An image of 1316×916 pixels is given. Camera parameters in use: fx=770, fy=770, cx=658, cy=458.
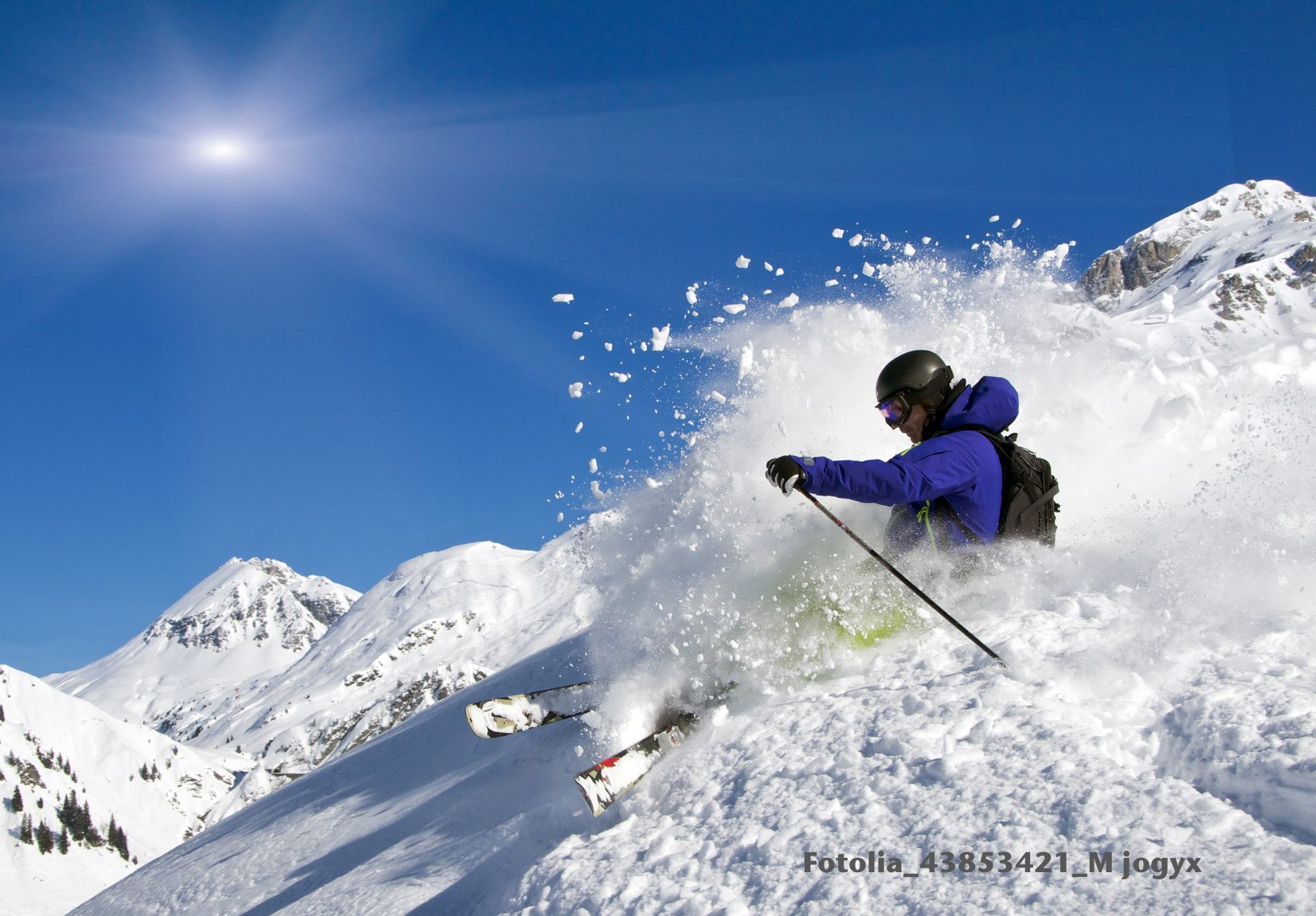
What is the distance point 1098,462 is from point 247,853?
8.70 m

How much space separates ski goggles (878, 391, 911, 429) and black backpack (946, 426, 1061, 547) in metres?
0.48

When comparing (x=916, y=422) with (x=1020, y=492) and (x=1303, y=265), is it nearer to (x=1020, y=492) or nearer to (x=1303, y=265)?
(x=1020, y=492)

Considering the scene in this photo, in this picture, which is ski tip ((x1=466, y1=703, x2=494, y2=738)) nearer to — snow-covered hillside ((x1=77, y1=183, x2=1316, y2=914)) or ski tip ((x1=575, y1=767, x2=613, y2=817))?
snow-covered hillside ((x1=77, y1=183, x2=1316, y2=914))

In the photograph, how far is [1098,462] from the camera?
279 inches

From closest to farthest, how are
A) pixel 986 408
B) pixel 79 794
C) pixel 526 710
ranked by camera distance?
pixel 986 408
pixel 526 710
pixel 79 794

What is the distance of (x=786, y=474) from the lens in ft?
15.4

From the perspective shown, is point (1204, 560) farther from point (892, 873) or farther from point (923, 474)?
point (892, 873)

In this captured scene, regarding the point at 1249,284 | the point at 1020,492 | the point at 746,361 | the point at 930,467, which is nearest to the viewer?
the point at 930,467

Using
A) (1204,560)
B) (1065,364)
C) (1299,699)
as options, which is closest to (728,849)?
(1299,699)

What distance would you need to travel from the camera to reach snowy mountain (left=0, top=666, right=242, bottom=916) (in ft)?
399

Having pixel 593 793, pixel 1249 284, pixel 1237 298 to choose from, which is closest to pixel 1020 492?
pixel 593 793

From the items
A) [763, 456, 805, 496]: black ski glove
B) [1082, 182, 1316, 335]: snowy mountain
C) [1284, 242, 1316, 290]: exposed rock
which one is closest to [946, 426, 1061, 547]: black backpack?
[763, 456, 805, 496]: black ski glove

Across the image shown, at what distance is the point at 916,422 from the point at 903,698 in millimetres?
2393

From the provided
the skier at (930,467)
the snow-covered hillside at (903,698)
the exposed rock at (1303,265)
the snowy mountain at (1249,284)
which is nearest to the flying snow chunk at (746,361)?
the snow-covered hillside at (903,698)
